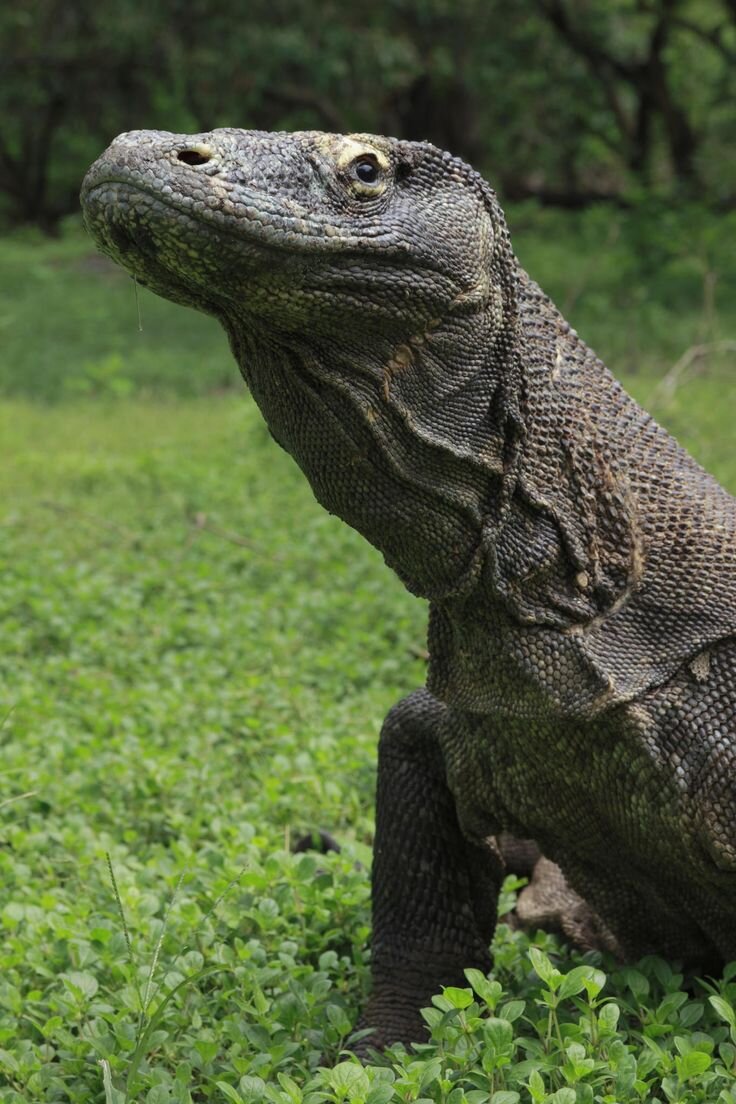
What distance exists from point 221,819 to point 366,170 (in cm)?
218

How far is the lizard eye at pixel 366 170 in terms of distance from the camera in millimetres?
2256

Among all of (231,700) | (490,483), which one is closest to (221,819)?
(231,700)

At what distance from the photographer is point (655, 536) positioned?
2.53 metres

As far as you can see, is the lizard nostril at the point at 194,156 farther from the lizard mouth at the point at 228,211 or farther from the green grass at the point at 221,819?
the green grass at the point at 221,819

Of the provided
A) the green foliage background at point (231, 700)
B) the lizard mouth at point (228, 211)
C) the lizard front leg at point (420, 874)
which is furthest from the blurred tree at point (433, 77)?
the lizard mouth at point (228, 211)

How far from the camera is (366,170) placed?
2270mm

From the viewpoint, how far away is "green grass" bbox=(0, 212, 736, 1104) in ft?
8.25

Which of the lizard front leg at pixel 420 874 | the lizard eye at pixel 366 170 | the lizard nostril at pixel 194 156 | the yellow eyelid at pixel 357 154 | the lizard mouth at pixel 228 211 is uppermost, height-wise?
the yellow eyelid at pixel 357 154

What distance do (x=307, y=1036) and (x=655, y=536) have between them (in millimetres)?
1140

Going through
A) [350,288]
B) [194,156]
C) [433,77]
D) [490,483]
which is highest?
[433,77]

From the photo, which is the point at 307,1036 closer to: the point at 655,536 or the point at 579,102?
the point at 655,536

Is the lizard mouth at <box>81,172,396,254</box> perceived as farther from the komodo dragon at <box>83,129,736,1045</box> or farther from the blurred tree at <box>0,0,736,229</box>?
the blurred tree at <box>0,0,736,229</box>

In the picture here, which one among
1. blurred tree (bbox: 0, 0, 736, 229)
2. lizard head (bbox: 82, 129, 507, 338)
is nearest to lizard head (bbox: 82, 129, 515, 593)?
lizard head (bbox: 82, 129, 507, 338)

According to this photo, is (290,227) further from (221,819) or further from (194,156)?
(221,819)
